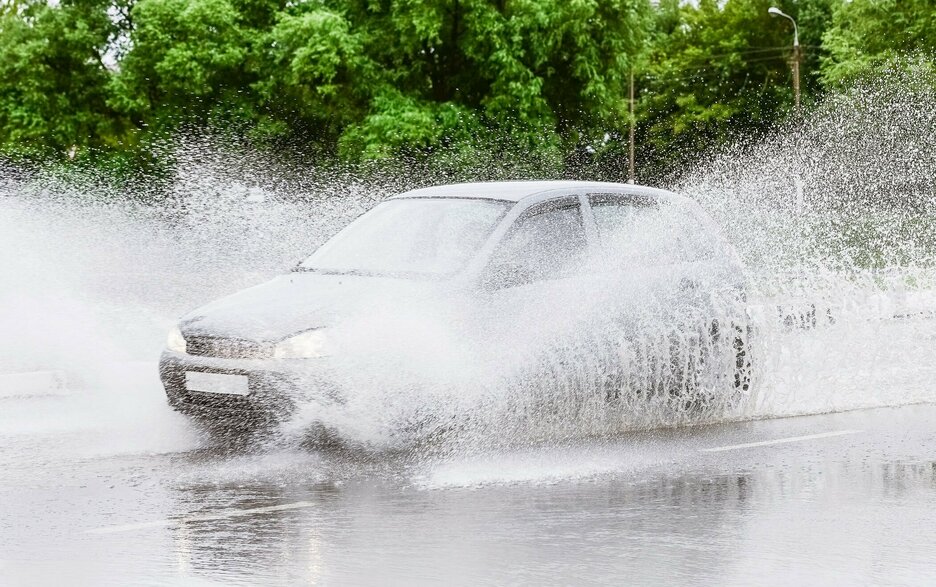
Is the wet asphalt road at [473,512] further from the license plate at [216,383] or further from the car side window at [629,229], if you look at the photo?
the car side window at [629,229]

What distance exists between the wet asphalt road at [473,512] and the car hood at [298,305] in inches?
27.2

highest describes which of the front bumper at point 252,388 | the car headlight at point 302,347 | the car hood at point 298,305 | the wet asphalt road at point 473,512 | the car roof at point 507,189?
the car roof at point 507,189

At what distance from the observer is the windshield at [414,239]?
30.3 ft

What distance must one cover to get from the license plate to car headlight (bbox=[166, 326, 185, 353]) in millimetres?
220

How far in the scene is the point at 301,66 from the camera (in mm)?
33812

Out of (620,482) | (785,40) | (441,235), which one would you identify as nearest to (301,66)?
(441,235)

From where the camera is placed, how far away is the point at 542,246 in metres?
9.48

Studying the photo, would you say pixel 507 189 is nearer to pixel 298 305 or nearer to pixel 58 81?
pixel 298 305

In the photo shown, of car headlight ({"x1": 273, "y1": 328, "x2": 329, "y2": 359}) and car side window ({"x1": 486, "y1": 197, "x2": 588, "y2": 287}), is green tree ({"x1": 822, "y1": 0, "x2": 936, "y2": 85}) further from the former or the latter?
car headlight ({"x1": 273, "y1": 328, "x2": 329, "y2": 359})

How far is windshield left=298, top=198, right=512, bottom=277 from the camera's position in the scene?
923 cm

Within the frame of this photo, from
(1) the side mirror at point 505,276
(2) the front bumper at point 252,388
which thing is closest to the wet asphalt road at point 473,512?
(2) the front bumper at point 252,388

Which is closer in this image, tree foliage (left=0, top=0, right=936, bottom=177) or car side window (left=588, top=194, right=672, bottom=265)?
car side window (left=588, top=194, right=672, bottom=265)

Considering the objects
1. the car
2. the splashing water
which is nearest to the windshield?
the car

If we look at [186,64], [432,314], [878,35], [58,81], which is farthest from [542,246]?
[878,35]
